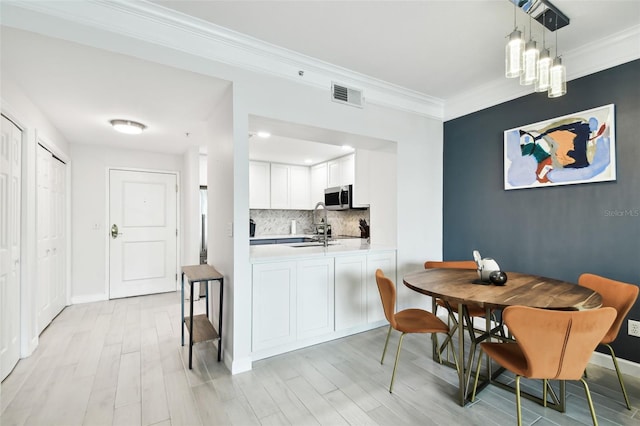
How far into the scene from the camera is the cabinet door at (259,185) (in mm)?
5781

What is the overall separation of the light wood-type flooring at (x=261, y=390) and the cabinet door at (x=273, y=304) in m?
0.19

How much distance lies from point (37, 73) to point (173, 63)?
3.46 feet

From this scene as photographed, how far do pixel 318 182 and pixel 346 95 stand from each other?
3.26 metres

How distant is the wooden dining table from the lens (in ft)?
5.67

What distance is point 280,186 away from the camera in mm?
6094

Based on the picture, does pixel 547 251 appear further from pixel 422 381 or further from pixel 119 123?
pixel 119 123

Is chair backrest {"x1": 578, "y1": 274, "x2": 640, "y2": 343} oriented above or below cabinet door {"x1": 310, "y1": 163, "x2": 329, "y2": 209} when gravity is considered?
below

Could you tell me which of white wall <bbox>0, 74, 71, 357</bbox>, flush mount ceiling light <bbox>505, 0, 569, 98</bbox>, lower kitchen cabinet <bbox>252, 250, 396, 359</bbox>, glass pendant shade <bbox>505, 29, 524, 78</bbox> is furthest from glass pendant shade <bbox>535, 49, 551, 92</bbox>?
white wall <bbox>0, 74, 71, 357</bbox>

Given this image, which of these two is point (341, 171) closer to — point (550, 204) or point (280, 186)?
point (280, 186)

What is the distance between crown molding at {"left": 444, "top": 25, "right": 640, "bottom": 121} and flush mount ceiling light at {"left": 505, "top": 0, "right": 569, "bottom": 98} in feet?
1.85

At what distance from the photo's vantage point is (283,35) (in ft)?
7.64

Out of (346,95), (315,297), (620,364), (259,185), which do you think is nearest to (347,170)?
(259,185)

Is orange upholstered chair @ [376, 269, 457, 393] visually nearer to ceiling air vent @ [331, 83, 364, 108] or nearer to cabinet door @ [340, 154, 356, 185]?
ceiling air vent @ [331, 83, 364, 108]

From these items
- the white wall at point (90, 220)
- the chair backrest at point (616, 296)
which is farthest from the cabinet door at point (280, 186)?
the chair backrest at point (616, 296)
